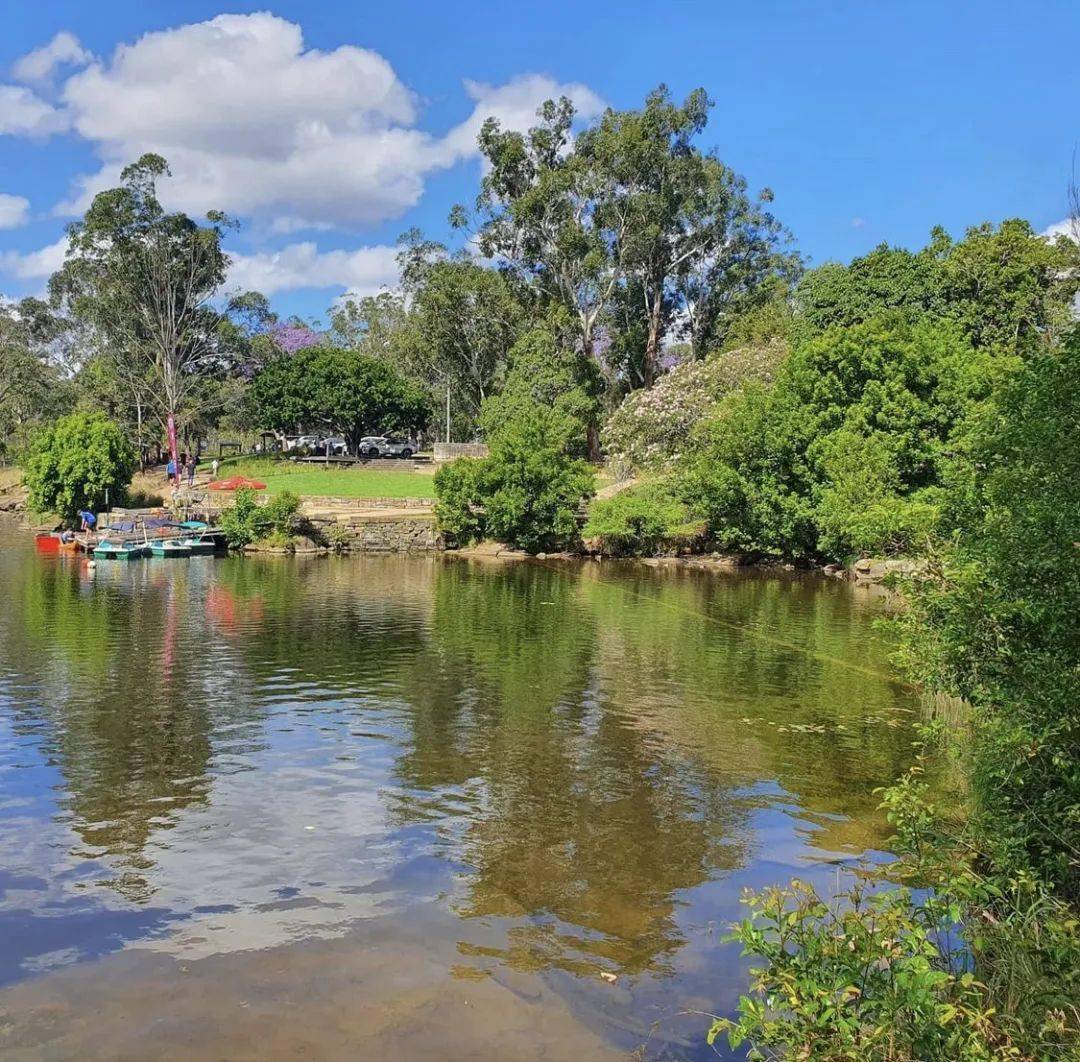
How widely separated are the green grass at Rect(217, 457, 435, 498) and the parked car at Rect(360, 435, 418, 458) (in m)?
8.20

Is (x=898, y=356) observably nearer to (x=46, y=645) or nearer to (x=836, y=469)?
(x=836, y=469)

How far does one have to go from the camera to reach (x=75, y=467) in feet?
182

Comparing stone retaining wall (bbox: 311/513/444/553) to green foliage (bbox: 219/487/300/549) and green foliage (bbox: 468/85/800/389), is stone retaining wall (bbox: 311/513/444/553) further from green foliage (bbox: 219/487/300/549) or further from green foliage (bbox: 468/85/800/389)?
green foliage (bbox: 468/85/800/389)

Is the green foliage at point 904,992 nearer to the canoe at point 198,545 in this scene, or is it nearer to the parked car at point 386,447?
the canoe at point 198,545

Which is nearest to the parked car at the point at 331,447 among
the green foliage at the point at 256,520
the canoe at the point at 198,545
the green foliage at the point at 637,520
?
the green foliage at the point at 256,520

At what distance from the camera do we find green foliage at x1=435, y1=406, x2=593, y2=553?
162 feet

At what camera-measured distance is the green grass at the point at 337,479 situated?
196 ft

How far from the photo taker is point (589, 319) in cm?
6462

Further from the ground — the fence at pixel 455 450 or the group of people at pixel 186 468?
the fence at pixel 455 450

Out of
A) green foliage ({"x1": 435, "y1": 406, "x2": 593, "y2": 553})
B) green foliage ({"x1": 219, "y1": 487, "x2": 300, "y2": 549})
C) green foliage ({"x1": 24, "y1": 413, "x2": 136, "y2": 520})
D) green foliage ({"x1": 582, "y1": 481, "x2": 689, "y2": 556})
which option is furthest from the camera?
green foliage ({"x1": 24, "y1": 413, "x2": 136, "y2": 520})

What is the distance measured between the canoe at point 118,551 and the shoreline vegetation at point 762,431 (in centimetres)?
499

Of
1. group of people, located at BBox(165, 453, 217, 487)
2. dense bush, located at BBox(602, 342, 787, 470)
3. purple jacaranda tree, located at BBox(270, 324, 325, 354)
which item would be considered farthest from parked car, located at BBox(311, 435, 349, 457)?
dense bush, located at BBox(602, 342, 787, 470)

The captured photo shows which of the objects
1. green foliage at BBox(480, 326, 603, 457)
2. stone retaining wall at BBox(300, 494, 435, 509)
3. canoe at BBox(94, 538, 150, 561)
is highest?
green foliage at BBox(480, 326, 603, 457)

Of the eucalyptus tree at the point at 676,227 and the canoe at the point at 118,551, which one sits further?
the eucalyptus tree at the point at 676,227
